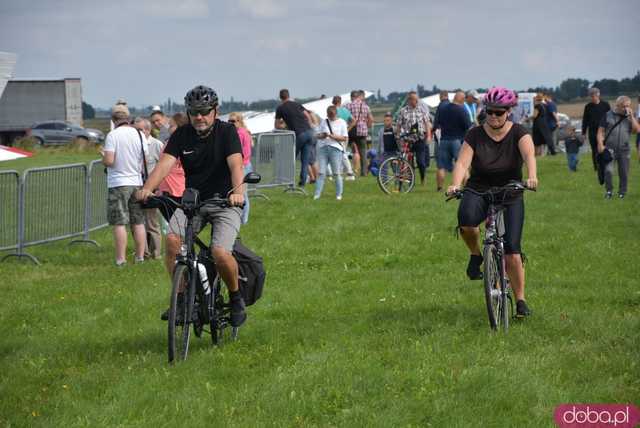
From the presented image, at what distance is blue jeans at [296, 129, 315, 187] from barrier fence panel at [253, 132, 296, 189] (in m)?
0.91

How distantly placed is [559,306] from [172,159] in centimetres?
397

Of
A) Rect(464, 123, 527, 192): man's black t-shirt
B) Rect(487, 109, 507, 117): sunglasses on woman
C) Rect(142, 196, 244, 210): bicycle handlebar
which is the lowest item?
Rect(142, 196, 244, 210): bicycle handlebar

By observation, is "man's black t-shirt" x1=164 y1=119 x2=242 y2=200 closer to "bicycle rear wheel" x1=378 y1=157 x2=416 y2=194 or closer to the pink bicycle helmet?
the pink bicycle helmet

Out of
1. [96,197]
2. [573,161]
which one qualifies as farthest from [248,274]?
[573,161]

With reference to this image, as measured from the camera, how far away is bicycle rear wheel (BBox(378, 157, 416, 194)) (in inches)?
882

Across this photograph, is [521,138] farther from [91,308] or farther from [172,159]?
[91,308]

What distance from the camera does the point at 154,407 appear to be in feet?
23.4

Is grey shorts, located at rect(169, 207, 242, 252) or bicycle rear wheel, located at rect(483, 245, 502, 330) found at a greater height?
grey shorts, located at rect(169, 207, 242, 252)

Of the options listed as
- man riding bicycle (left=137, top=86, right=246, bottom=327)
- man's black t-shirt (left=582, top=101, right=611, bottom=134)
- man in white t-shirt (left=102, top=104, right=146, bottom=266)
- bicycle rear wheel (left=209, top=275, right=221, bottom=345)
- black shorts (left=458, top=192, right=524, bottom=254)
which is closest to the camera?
man riding bicycle (left=137, top=86, right=246, bottom=327)

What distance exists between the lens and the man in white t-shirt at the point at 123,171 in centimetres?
1364

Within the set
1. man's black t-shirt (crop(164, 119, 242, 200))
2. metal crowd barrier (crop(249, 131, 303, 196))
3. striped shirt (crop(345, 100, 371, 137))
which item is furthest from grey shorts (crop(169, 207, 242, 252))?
striped shirt (crop(345, 100, 371, 137))

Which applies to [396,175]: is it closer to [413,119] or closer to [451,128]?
[413,119]

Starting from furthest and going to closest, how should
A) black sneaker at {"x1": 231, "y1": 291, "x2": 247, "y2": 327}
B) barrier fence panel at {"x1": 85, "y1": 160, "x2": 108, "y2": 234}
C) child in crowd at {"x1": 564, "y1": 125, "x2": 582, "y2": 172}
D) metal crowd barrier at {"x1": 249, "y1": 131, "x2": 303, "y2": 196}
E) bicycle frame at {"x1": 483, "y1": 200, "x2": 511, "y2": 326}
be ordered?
1. child in crowd at {"x1": 564, "y1": 125, "x2": 582, "y2": 172}
2. metal crowd barrier at {"x1": 249, "y1": 131, "x2": 303, "y2": 196}
3. barrier fence panel at {"x1": 85, "y1": 160, "x2": 108, "y2": 234}
4. bicycle frame at {"x1": 483, "y1": 200, "x2": 511, "y2": 326}
5. black sneaker at {"x1": 231, "y1": 291, "x2": 247, "y2": 327}

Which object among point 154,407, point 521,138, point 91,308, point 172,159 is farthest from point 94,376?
point 521,138
